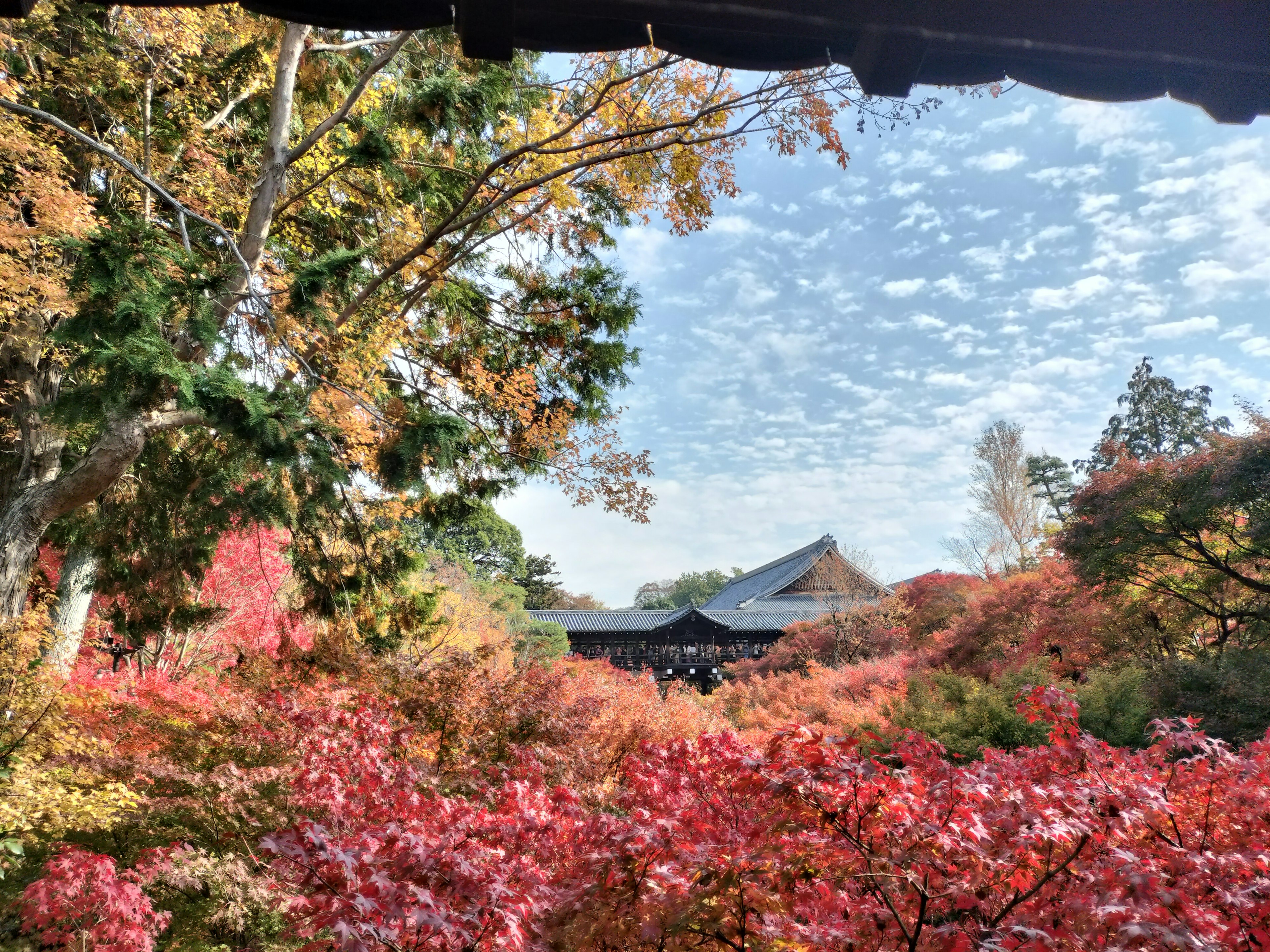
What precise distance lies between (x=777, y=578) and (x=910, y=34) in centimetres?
3905

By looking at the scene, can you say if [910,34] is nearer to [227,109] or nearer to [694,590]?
[227,109]

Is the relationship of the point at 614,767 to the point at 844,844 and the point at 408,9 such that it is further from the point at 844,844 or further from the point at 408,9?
the point at 408,9

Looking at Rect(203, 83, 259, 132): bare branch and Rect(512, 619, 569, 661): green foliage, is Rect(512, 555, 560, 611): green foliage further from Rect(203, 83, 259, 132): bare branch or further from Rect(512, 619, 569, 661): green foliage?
Rect(203, 83, 259, 132): bare branch

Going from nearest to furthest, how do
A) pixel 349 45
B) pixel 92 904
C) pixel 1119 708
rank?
1. pixel 92 904
2. pixel 349 45
3. pixel 1119 708

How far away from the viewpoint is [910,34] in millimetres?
1132

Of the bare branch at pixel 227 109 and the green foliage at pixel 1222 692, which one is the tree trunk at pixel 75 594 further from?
the green foliage at pixel 1222 692

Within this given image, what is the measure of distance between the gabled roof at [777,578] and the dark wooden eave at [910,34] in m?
27.9

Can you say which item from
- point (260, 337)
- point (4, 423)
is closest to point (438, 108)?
point (260, 337)

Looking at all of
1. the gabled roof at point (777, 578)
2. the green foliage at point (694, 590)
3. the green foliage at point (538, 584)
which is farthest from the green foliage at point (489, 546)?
the green foliage at point (694, 590)

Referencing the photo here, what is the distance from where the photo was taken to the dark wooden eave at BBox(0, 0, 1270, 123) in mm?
1113

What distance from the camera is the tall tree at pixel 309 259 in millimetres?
4797

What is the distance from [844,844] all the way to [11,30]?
31.2 feet

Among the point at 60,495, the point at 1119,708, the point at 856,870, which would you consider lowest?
the point at 856,870

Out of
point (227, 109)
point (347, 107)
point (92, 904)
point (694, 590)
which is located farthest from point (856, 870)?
point (694, 590)
